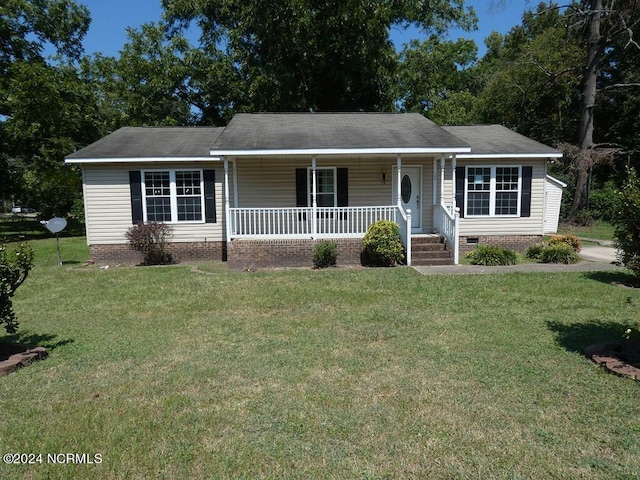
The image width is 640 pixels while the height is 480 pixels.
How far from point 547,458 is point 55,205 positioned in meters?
28.1

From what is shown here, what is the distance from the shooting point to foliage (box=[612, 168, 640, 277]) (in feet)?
14.4

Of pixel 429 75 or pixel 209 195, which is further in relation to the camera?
pixel 429 75

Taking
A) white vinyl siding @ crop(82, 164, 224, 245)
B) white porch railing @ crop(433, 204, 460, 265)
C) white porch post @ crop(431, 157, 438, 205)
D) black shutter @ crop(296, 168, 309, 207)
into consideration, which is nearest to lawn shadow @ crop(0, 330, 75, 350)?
white vinyl siding @ crop(82, 164, 224, 245)

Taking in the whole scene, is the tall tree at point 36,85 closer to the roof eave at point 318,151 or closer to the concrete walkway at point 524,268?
the roof eave at point 318,151

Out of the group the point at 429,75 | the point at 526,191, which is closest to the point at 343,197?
the point at 526,191

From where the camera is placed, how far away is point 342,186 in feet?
41.9

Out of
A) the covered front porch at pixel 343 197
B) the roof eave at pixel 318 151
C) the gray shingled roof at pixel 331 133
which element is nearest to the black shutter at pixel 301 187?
the covered front porch at pixel 343 197

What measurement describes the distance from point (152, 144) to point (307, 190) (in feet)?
16.3

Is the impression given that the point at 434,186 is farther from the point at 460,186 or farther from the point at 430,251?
the point at 430,251

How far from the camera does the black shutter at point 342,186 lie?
12.7m

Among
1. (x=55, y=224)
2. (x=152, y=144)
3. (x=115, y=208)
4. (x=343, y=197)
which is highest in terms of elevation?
(x=152, y=144)

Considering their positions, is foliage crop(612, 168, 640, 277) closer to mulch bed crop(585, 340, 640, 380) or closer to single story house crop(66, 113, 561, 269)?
mulch bed crop(585, 340, 640, 380)

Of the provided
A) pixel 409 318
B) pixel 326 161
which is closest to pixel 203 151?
pixel 326 161

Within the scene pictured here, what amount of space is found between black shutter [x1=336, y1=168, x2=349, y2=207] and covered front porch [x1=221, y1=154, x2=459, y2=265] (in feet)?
0.10
